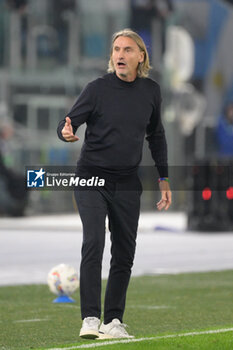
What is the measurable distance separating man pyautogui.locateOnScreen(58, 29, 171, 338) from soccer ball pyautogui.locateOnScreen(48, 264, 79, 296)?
391cm

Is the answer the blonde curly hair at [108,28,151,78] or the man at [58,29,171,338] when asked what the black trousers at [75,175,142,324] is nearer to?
the man at [58,29,171,338]

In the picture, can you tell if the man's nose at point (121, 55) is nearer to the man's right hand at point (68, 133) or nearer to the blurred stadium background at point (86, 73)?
the man's right hand at point (68, 133)

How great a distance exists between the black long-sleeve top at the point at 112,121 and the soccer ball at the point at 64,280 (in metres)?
4.16

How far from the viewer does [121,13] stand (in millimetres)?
38188

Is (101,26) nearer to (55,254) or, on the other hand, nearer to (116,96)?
(55,254)

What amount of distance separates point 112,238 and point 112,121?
0.85 metres

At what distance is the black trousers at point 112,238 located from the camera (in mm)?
7953

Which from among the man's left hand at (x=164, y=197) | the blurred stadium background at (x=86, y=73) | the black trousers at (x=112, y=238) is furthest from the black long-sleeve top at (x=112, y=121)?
the blurred stadium background at (x=86, y=73)

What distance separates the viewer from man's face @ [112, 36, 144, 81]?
7980 mm

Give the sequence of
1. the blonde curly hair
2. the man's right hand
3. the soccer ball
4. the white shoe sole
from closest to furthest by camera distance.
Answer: the man's right hand
the white shoe sole
the blonde curly hair
the soccer ball

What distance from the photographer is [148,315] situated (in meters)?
10.9

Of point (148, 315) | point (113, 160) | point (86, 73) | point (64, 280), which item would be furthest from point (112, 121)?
point (86, 73)

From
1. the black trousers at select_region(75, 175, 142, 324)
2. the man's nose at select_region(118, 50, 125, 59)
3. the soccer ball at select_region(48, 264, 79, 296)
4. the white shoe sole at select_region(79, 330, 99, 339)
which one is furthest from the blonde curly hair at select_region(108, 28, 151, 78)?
the soccer ball at select_region(48, 264, 79, 296)

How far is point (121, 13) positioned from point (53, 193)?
21.3 ft
